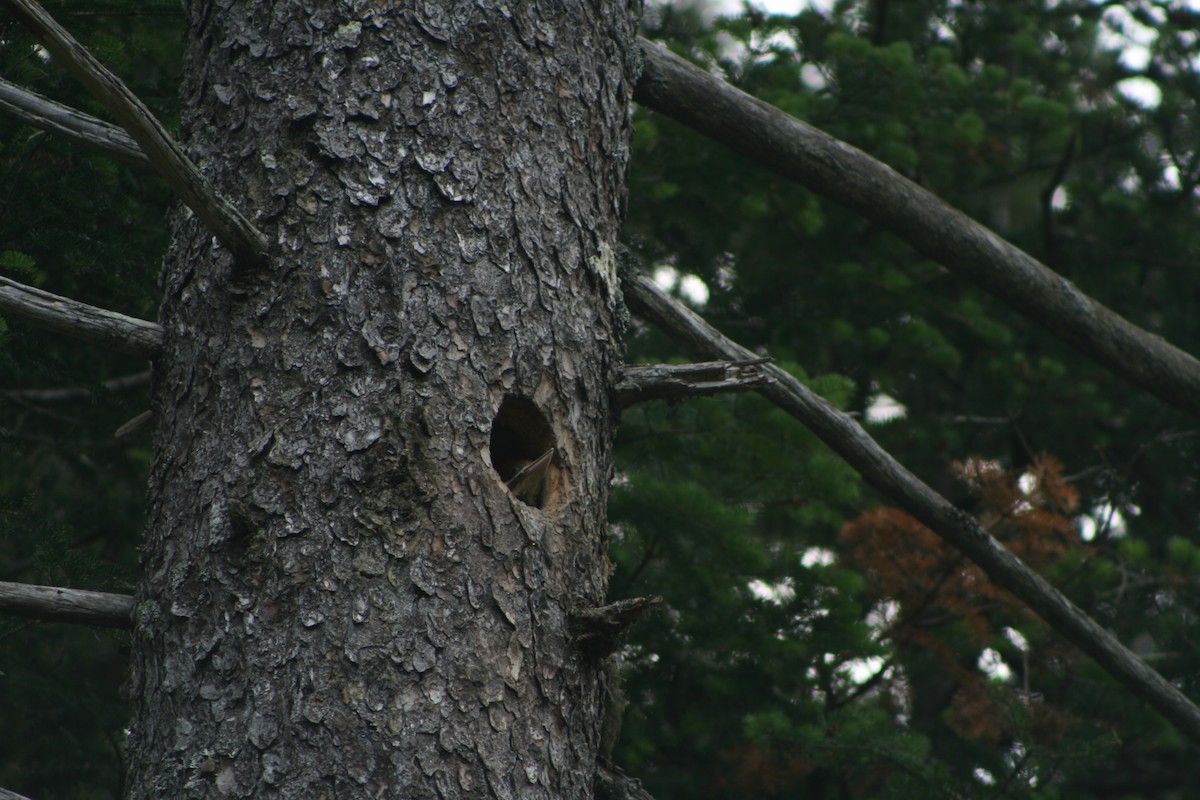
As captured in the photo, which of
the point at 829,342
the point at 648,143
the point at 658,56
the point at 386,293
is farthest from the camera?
the point at 829,342

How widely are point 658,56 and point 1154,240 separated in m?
5.86

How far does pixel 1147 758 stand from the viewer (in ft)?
24.4

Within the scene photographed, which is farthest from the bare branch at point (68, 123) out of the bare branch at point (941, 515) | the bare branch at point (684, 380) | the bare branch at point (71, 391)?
the bare branch at point (71, 391)

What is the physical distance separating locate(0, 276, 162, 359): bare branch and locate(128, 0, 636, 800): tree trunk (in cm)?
6

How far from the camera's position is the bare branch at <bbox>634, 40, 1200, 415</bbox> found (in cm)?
341

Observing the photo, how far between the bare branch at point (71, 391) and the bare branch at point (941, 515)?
6.96 feet

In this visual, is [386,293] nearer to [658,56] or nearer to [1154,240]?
[658,56]

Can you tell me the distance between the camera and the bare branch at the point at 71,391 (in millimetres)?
4145

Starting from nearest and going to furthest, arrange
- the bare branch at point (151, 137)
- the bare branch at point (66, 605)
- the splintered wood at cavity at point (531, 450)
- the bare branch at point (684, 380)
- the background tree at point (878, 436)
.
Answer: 1. the bare branch at point (151, 137)
2. the bare branch at point (66, 605)
3. the splintered wood at cavity at point (531, 450)
4. the bare branch at point (684, 380)
5. the background tree at point (878, 436)

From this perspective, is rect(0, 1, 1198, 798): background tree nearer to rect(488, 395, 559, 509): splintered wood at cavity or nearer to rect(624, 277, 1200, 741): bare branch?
rect(488, 395, 559, 509): splintered wood at cavity

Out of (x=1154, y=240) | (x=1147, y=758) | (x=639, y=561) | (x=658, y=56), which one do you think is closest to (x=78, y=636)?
(x=639, y=561)

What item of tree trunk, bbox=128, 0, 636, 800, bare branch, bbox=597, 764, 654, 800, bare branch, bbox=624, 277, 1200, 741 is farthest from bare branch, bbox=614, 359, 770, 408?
bare branch, bbox=597, 764, 654, 800

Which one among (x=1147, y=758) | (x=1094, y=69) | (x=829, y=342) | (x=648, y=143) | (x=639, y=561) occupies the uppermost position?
(x=1094, y=69)

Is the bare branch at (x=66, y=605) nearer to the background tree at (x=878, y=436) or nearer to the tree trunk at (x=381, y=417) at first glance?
the tree trunk at (x=381, y=417)
